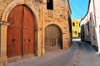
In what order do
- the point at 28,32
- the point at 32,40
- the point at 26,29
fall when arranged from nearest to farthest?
the point at 26,29 < the point at 28,32 < the point at 32,40

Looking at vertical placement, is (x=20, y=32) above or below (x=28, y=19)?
below

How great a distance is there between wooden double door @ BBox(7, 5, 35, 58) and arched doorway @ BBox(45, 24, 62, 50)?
2736 mm

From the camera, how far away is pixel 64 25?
856cm

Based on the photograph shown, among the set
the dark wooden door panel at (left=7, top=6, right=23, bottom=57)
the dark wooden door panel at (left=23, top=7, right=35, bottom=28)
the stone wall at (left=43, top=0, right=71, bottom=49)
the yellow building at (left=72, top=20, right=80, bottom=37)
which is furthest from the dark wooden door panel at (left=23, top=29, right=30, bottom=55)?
the yellow building at (left=72, top=20, right=80, bottom=37)

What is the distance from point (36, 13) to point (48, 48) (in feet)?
13.2

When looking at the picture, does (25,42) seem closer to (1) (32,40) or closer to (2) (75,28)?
(1) (32,40)

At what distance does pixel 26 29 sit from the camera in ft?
17.3

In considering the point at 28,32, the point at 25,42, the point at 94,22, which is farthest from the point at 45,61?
the point at 94,22

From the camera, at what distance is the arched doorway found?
27.3 ft

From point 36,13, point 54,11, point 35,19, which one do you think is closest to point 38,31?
point 35,19

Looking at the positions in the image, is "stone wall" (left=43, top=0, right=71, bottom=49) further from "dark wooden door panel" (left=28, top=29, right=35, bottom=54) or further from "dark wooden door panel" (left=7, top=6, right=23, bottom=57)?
"dark wooden door panel" (left=7, top=6, right=23, bottom=57)

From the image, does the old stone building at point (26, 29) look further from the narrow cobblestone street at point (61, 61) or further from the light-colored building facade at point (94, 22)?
the light-colored building facade at point (94, 22)

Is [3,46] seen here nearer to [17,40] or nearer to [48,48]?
[17,40]

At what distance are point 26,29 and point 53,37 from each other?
3.80 meters
